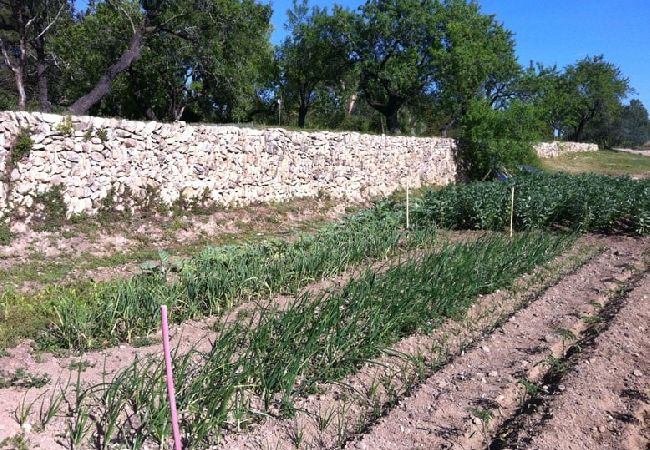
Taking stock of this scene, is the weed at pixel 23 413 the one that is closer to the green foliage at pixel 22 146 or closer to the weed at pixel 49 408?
the weed at pixel 49 408

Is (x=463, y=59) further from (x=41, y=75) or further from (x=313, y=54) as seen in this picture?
(x=41, y=75)

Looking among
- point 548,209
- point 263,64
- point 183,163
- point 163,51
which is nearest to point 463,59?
point 263,64

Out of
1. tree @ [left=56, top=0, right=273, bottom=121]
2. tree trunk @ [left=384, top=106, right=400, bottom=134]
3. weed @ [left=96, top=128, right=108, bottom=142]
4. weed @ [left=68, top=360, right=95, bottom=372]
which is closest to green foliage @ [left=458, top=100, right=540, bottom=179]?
tree trunk @ [left=384, top=106, right=400, bottom=134]

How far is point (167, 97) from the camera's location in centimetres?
2177

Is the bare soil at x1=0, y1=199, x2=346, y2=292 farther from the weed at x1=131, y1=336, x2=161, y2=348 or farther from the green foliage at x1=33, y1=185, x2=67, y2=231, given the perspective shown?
the weed at x1=131, y1=336, x2=161, y2=348

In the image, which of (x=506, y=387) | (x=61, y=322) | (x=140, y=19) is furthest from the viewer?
(x=140, y=19)

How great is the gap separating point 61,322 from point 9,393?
3.27 ft

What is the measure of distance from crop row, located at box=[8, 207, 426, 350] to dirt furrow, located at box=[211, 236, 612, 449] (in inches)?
69.9

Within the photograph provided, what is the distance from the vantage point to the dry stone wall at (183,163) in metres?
8.68

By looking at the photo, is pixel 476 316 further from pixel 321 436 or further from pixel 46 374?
pixel 46 374

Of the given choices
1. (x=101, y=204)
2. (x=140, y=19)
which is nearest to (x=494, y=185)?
(x=101, y=204)

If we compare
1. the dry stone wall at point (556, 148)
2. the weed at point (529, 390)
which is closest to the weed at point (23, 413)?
the weed at point (529, 390)

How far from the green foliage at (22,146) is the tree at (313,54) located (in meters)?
16.6

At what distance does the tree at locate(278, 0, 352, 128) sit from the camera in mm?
24703
